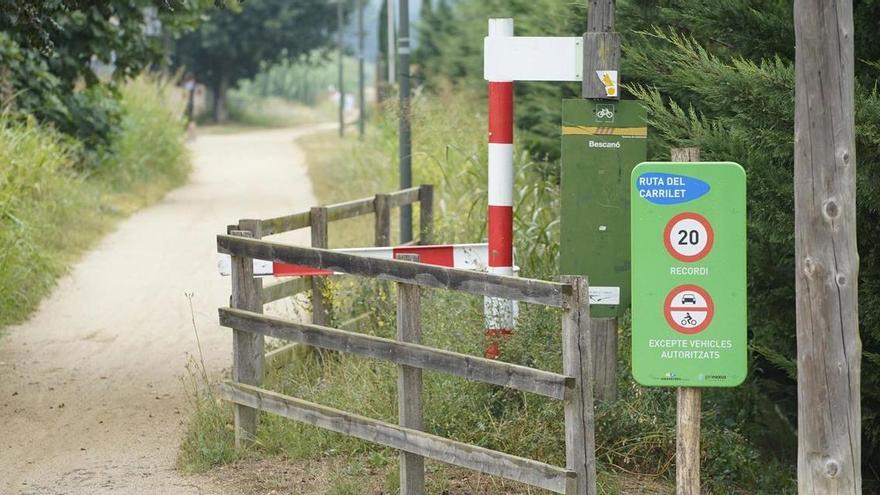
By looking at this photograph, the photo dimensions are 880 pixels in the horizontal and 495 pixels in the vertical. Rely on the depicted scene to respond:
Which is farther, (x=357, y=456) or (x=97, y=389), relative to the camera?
(x=97, y=389)

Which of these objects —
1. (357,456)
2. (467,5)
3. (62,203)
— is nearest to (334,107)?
(467,5)

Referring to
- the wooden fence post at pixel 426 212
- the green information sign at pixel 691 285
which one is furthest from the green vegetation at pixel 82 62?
the green information sign at pixel 691 285

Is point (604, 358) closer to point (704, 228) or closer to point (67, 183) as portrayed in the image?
point (704, 228)

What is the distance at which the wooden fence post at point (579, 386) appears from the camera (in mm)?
5801

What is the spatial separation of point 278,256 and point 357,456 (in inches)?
45.0

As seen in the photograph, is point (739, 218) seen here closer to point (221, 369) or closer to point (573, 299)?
point (573, 299)

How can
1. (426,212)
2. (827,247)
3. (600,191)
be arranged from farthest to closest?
(426,212) < (600,191) < (827,247)

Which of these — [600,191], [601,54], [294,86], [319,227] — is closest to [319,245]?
[319,227]

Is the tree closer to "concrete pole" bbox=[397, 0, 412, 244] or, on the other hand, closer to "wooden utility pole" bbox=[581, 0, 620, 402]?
"concrete pole" bbox=[397, 0, 412, 244]

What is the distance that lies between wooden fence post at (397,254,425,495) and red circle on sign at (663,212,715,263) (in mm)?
1345

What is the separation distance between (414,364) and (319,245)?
2720 mm

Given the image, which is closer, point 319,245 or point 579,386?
point 579,386

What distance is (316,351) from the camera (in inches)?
356

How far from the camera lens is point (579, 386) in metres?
5.87
